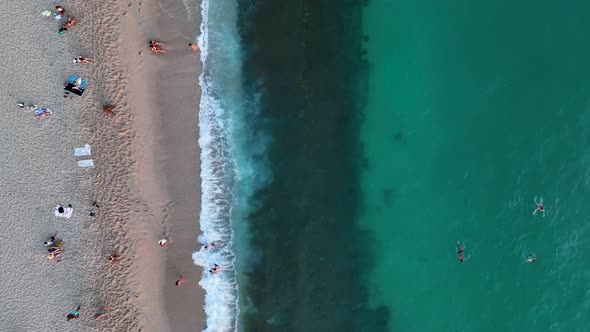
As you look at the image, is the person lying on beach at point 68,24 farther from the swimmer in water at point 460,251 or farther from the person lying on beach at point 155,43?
the swimmer in water at point 460,251

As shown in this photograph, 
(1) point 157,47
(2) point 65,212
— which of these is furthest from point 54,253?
(1) point 157,47

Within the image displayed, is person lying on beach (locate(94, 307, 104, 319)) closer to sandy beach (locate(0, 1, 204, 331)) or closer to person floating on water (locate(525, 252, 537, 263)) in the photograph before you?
sandy beach (locate(0, 1, 204, 331))

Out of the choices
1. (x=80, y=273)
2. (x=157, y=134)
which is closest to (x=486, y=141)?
(x=157, y=134)

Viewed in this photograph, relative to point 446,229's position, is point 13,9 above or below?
above

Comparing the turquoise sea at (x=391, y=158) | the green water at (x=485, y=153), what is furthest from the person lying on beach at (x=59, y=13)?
the green water at (x=485, y=153)

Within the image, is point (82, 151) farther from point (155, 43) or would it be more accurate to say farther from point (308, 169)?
point (308, 169)

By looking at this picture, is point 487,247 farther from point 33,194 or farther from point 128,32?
point 33,194
